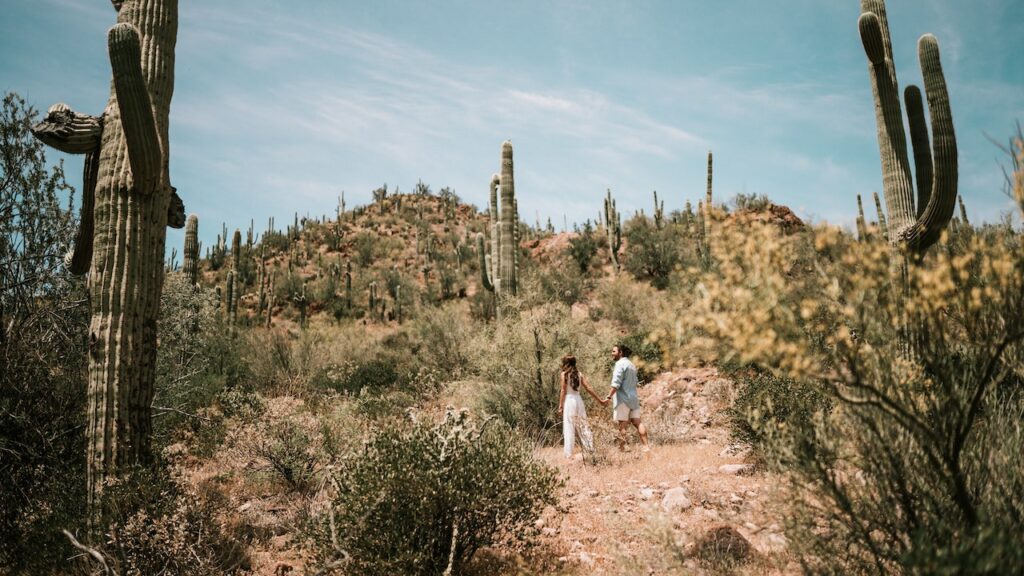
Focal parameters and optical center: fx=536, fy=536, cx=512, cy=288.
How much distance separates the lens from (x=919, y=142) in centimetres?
670

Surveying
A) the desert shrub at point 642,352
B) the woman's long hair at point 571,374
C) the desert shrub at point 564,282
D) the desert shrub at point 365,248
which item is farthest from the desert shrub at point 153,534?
the desert shrub at point 365,248

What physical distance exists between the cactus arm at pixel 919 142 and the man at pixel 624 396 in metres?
3.96

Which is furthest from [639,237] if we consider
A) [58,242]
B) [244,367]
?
[58,242]

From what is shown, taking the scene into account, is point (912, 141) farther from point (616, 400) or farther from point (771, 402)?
point (616, 400)

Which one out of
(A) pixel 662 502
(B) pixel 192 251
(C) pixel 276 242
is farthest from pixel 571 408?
(C) pixel 276 242

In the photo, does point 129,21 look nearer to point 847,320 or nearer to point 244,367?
point 847,320

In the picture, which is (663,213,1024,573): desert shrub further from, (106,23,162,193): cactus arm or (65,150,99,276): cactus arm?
(65,150,99,276): cactus arm

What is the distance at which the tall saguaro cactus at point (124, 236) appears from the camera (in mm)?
4238

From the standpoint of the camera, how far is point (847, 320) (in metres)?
2.63

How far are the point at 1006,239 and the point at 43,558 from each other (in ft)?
22.1

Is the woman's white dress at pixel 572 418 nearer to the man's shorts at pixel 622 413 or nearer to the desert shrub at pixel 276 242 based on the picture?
the man's shorts at pixel 622 413

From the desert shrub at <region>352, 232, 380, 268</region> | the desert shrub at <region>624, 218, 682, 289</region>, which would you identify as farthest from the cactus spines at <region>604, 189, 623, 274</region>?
the desert shrub at <region>352, 232, 380, 268</region>

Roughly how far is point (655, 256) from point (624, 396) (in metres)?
15.1

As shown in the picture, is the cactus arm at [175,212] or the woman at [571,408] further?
the woman at [571,408]
